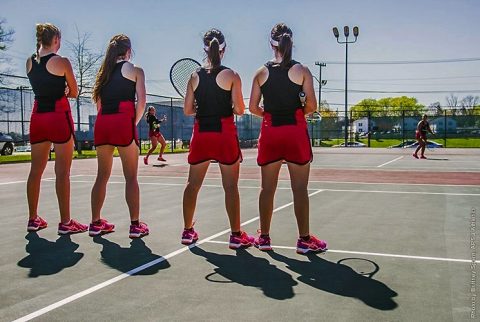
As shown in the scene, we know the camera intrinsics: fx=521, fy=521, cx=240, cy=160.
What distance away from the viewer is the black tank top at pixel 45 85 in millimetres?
5441

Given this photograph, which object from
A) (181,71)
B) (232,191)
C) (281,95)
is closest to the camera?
(281,95)

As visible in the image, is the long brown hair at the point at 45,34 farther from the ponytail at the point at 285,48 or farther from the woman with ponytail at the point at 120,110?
the ponytail at the point at 285,48

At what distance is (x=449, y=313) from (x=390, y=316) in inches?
14.2

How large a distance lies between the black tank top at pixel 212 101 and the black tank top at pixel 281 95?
408 millimetres

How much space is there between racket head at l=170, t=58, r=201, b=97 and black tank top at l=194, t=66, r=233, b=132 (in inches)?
122

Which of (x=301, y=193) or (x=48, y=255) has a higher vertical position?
(x=301, y=193)

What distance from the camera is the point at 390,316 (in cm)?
310

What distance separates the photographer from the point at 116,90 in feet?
17.4

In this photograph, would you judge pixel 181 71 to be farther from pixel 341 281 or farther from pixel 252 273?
pixel 341 281

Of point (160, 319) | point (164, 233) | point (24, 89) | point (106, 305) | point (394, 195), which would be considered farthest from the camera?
point (24, 89)

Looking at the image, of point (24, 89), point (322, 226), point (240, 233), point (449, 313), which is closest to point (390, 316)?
point (449, 313)

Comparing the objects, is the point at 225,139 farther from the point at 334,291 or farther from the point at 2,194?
the point at 2,194

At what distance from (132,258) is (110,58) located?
2.11m

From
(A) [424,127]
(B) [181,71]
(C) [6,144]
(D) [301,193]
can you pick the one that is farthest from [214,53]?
(C) [6,144]
